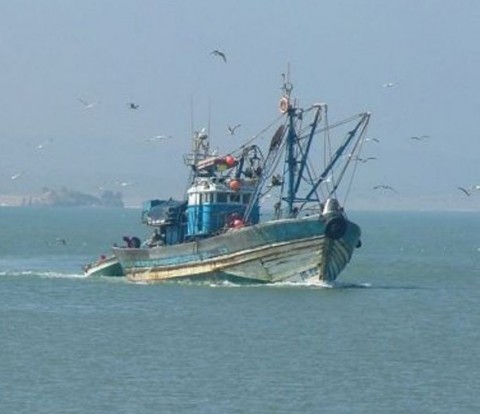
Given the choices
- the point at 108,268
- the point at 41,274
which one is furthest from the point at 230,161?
the point at 41,274

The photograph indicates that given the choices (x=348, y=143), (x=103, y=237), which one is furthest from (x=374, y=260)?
(x=103, y=237)

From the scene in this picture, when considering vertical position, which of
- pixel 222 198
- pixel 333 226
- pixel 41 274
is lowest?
pixel 41 274

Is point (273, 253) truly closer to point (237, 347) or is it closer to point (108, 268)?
point (108, 268)

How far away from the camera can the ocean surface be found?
146ft

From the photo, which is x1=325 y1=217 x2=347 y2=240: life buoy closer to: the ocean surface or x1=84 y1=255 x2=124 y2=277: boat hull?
the ocean surface

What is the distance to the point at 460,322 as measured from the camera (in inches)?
2498

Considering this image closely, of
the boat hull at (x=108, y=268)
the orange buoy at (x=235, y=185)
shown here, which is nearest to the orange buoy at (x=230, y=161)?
the orange buoy at (x=235, y=185)

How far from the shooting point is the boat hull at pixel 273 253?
70.2 metres

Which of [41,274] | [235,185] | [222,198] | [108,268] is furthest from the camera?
[41,274]

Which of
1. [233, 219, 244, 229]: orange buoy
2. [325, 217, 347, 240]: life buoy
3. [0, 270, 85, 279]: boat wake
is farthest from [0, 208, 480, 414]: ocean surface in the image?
[233, 219, 244, 229]: orange buoy

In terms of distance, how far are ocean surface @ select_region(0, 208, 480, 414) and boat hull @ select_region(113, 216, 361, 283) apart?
0.66 m

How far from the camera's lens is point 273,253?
2790 inches

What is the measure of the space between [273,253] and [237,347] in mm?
17164

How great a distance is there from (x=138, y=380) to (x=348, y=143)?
30.2 m
